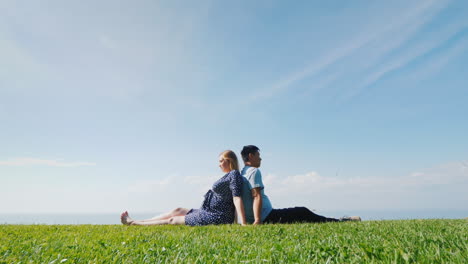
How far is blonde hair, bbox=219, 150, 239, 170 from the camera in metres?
9.21

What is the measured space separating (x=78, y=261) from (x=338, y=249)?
2886 mm

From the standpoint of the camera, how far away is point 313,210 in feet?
30.5

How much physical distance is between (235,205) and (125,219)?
3600 millimetres

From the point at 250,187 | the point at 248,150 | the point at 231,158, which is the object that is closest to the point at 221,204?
the point at 250,187

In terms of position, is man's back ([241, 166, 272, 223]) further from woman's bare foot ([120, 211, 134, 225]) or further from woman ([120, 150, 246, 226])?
woman's bare foot ([120, 211, 134, 225])

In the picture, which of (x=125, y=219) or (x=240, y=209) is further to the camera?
(x=125, y=219)

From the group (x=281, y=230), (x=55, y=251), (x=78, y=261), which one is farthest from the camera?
(x=281, y=230)

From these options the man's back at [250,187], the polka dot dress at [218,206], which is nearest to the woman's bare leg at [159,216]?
the polka dot dress at [218,206]

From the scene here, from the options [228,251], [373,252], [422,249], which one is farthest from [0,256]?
[422,249]

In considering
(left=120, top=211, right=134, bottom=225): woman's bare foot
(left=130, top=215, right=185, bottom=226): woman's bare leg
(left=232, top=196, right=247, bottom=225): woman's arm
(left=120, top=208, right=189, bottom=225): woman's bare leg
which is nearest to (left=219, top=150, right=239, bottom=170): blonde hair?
(left=232, top=196, right=247, bottom=225): woman's arm

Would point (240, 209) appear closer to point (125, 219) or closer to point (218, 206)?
point (218, 206)

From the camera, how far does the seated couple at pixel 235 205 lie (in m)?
8.35

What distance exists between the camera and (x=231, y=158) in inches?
365

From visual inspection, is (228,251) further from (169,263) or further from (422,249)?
(422,249)
